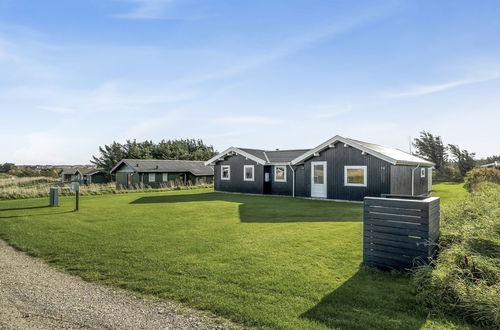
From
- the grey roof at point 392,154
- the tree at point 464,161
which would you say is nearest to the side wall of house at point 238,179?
the grey roof at point 392,154

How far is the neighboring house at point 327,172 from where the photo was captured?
575 inches

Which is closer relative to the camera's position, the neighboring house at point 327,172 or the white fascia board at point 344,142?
the white fascia board at point 344,142

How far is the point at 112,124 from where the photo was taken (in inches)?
800

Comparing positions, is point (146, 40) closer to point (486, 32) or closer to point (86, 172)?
point (486, 32)

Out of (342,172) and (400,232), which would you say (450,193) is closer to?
(342,172)

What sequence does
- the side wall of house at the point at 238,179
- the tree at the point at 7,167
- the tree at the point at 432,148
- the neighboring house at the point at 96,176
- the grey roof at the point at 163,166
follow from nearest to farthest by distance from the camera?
1. the side wall of house at the point at 238,179
2. the grey roof at the point at 163,166
3. the neighboring house at the point at 96,176
4. the tree at the point at 432,148
5. the tree at the point at 7,167

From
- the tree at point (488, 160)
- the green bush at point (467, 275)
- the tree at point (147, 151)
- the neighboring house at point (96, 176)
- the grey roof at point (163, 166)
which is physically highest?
the tree at point (147, 151)

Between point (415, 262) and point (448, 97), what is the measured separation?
45.3 ft

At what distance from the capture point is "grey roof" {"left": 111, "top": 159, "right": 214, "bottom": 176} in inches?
1180

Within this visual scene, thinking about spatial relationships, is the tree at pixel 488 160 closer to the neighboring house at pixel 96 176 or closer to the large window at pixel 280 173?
the large window at pixel 280 173

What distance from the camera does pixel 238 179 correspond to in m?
21.2

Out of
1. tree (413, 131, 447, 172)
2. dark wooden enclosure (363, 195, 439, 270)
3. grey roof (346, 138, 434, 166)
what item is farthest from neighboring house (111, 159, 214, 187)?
tree (413, 131, 447, 172)

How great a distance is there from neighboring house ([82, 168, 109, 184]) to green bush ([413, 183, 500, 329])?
43069 mm

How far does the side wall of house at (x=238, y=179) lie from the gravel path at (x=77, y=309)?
50.5 ft
